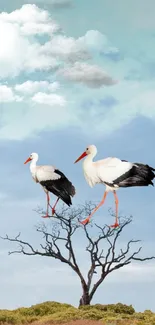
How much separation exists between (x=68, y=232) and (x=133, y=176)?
51.9 feet

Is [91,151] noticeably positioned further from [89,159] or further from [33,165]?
[33,165]

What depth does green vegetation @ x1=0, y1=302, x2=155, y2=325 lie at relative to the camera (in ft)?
54.1

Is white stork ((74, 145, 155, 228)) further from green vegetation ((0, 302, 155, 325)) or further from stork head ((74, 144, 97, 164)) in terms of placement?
green vegetation ((0, 302, 155, 325))

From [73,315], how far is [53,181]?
6291 mm

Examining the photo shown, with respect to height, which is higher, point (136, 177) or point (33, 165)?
point (33, 165)

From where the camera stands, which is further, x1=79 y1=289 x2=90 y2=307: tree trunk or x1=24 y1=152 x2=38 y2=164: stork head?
x1=79 y1=289 x2=90 y2=307: tree trunk

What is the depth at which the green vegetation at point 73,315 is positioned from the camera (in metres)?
16.5

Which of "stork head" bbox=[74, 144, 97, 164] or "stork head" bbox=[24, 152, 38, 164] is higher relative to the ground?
"stork head" bbox=[24, 152, 38, 164]

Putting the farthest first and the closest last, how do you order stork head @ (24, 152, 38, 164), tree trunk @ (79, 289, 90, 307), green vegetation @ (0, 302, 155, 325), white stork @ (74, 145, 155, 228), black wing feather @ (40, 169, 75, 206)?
tree trunk @ (79, 289, 90, 307)
green vegetation @ (0, 302, 155, 325)
stork head @ (24, 152, 38, 164)
black wing feather @ (40, 169, 75, 206)
white stork @ (74, 145, 155, 228)

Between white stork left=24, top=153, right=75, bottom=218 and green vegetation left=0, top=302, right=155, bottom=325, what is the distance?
359cm

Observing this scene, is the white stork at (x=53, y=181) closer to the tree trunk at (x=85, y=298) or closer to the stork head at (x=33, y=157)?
the stork head at (x=33, y=157)

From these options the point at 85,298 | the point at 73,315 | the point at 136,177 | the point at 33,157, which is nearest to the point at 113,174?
the point at 136,177

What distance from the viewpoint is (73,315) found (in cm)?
1791

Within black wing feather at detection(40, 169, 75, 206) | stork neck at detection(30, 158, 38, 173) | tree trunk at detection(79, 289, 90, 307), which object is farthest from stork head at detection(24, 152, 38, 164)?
tree trunk at detection(79, 289, 90, 307)
